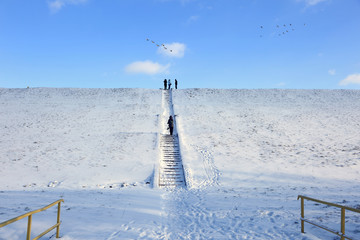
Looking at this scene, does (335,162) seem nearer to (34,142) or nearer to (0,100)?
(34,142)

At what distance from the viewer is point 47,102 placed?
30.4 meters

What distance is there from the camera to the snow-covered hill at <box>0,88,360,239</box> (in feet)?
22.8

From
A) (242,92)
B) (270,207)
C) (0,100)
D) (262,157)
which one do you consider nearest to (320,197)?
(270,207)

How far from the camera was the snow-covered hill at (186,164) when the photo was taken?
22.8 ft

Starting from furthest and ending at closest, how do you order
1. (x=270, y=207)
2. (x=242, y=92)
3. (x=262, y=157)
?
(x=242, y=92) → (x=262, y=157) → (x=270, y=207)

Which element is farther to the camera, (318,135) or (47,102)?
(47,102)

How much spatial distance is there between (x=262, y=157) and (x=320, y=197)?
631 cm

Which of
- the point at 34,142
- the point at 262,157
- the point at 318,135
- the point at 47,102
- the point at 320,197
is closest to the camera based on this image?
the point at 320,197

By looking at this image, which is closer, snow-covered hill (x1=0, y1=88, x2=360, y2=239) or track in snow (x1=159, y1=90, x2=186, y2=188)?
snow-covered hill (x1=0, y1=88, x2=360, y2=239)

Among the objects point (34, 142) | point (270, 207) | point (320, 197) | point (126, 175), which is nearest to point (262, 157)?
point (320, 197)

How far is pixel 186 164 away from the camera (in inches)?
556

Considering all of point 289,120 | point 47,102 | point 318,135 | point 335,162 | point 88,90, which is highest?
point 88,90

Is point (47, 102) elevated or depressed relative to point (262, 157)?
elevated

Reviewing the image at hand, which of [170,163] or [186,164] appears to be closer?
[186,164]
